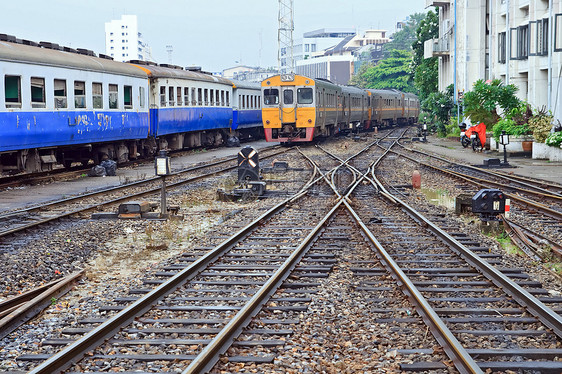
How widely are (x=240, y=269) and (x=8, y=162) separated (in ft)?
36.2

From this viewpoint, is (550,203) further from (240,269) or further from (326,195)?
(240,269)

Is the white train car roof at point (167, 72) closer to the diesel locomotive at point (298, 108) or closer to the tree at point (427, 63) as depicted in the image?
the diesel locomotive at point (298, 108)

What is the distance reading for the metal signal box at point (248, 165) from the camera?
1644 cm

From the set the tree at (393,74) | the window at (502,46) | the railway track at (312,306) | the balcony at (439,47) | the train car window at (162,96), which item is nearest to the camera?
the railway track at (312,306)

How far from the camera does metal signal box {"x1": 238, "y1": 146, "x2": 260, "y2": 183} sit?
1644cm

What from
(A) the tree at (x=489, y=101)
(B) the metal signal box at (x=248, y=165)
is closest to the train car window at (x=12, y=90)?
(B) the metal signal box at (x=248, y=165)

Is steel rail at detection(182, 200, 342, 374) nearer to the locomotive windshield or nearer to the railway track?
the railway track

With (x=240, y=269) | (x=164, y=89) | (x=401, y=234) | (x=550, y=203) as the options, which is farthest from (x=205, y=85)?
(x=240, y=269)

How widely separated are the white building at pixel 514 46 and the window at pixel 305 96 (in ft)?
27.7

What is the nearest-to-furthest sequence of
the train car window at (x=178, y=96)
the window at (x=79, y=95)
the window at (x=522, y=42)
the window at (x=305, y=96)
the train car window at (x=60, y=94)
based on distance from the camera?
1. the train car window at (x=60, y=94)
2. the window at (x=79, y=95)
3. the train car window at (x=178, y=96)
4. the window at (x=522, y=42)
5. the window at (x=305, y=96)

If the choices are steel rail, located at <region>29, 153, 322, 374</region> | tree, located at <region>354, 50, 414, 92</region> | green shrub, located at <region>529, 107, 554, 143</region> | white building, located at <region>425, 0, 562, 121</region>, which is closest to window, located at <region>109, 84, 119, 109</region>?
steel rail, located at <region>29, 153, 322, 374</region>

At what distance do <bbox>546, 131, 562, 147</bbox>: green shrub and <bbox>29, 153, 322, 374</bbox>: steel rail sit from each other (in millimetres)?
16519

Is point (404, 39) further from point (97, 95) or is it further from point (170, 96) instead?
point (97, 95)

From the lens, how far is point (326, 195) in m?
15.7
